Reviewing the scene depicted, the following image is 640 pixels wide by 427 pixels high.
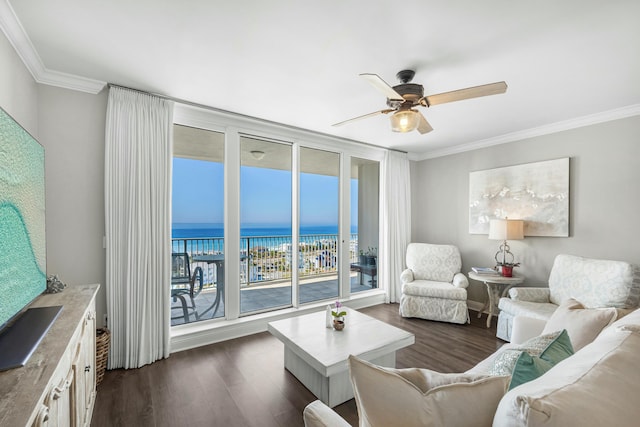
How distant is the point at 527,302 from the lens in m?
3.26

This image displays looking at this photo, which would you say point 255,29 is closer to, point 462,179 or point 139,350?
point 139,350

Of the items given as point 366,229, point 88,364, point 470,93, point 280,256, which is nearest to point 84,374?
point 88,364

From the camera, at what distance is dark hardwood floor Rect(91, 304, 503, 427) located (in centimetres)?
202

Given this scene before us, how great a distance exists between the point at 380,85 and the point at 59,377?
7.44ft

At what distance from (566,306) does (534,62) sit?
182cm

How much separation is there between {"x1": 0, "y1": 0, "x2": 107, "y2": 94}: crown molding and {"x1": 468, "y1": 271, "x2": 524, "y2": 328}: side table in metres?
4.68

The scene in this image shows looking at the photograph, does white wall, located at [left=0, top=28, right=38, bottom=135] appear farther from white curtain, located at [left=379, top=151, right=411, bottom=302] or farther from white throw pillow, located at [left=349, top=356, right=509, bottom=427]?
white curtain, located at [left=379, top=151, right=411, bottom=302]

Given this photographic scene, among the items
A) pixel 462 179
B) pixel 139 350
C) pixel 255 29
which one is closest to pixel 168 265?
pixel 139 350

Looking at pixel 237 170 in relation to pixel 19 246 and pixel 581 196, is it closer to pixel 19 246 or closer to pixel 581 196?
pixel 19 246

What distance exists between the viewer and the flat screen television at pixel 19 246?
1273 mm

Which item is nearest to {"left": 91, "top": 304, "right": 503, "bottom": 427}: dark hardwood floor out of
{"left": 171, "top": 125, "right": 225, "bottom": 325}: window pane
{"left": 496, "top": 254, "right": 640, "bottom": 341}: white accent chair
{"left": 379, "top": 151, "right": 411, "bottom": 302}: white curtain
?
{"left": 496, "top": 254, "right": 640, "bottom": 341}: white accent chair

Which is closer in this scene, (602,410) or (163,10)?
(602,410)

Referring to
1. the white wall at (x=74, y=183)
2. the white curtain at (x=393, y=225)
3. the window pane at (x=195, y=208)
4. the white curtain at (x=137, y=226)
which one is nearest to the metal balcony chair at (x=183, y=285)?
the window pane at (x=195, y=208)

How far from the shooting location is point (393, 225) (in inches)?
194
